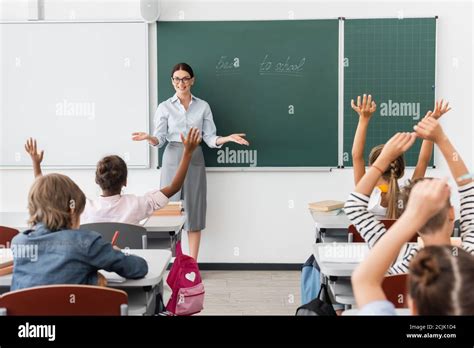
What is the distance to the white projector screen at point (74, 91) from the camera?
564 centimetres

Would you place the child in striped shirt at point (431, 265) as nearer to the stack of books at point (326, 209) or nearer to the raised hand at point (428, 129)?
the raised hand at point (428, 129)

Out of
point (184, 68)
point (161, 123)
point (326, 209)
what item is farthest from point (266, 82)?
point (326, 209)

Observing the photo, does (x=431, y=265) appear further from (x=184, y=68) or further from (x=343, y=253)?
(x=184, y=68)

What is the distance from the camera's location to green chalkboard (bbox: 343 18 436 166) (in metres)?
5.55

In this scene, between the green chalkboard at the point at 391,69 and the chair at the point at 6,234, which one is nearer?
the chair at the point at 6,234

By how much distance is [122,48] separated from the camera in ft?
18.5

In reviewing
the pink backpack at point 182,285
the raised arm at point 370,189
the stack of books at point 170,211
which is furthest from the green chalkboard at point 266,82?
the raised arm at point 370,189

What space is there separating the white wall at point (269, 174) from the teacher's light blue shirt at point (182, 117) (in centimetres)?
21

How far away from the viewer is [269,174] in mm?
5730

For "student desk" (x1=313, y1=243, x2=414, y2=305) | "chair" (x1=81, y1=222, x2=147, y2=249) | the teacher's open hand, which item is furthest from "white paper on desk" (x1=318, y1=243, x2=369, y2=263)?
the teacher's open hand
